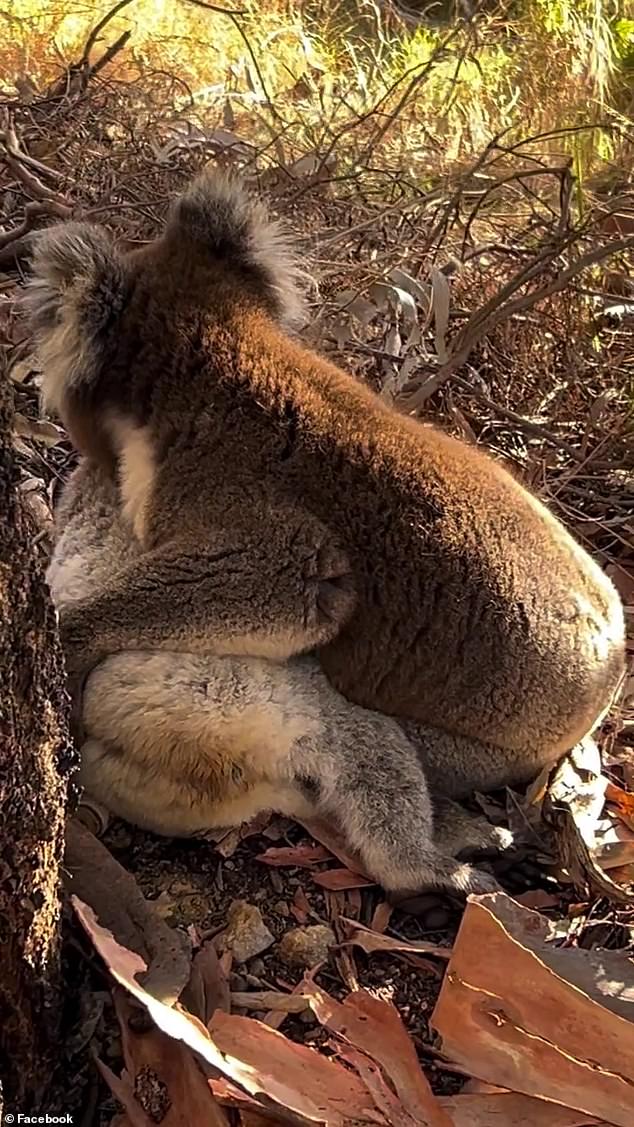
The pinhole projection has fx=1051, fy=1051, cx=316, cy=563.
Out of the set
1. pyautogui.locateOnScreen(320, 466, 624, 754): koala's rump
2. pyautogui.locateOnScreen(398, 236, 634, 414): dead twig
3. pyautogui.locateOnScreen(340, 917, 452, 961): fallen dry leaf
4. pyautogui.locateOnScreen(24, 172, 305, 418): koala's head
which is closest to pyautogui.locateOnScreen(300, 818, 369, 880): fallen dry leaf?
pyautogui.locateOnScreen(340, 917, 452, 961): fallen dry leaf

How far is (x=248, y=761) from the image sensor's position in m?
2.16

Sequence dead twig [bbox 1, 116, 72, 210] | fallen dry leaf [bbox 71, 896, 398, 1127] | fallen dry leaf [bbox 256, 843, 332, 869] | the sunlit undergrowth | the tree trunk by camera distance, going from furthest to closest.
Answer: the sunlit undergrowth → dead twig [bbox 1, 116, 72, 210] → fallen dry leaf [bbox 256, 843, 332, 869] → fallen dry leaf [bbox 71, 896, 398, 1127] → the tree trunk

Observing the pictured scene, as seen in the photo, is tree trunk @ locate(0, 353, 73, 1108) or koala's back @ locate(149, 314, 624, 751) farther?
koala's back @ locate(149, 314, 624, 751)

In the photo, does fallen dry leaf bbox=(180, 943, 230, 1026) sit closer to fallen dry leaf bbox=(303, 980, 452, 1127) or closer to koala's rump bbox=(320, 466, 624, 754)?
fallen dry leaf bbox=(303, 980, 452, 1127)

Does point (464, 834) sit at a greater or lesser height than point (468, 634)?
lesser

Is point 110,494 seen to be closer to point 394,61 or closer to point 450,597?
point 450,597

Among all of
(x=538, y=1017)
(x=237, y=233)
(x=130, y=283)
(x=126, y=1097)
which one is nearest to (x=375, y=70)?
(x=237, y=233)

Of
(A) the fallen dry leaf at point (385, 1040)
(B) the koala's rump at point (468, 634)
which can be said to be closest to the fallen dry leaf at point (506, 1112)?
(A) the fallen dry leaf at point (385, 1040)

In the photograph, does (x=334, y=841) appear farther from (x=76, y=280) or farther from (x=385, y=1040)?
(x=76, y=280)

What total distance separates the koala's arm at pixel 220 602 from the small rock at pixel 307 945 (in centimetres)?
55

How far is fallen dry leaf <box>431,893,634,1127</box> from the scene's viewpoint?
1.60 m

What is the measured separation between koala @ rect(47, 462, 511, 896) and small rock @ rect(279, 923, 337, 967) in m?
0.17

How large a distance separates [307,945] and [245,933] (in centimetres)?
13

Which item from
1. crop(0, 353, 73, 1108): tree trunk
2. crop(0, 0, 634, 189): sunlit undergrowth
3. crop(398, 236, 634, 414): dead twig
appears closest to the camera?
crop(0, 353, 73, 1108): tree trunk
